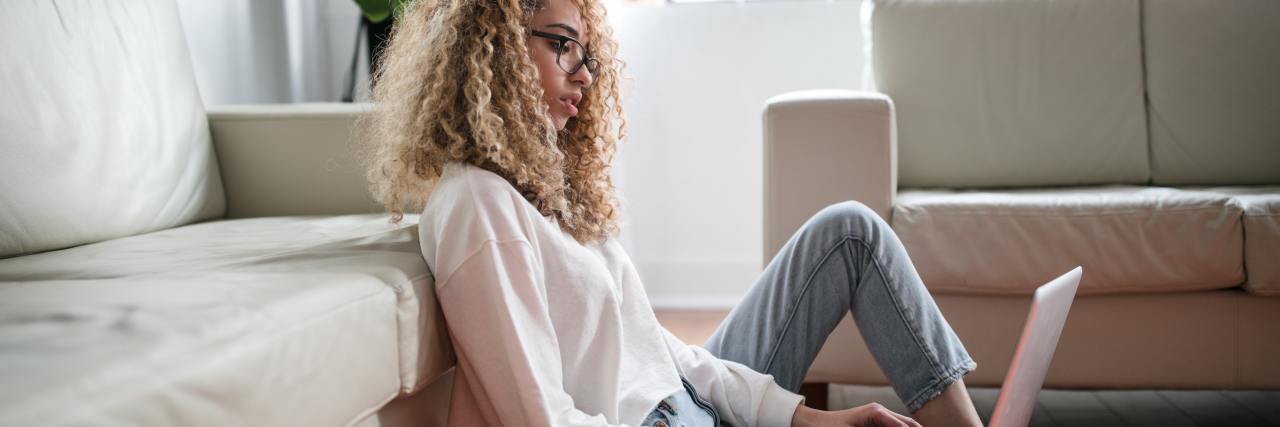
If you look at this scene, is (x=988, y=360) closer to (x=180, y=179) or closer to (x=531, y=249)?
(x=531, y=249)

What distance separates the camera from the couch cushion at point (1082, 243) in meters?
1.76

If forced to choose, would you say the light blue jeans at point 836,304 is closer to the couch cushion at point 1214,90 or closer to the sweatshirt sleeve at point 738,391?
the sweatshirt sleeve at point 738,391

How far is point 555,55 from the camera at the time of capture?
118 centimetres

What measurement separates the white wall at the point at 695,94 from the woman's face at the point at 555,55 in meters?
1.79

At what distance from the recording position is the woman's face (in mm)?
1167

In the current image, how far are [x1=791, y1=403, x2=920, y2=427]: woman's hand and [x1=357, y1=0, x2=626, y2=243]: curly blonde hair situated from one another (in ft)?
0.96

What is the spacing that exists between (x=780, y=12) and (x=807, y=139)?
1314 millimetres

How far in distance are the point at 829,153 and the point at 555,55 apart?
0.82 meters

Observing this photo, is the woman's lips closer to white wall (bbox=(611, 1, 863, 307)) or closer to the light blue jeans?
the light blue jeans

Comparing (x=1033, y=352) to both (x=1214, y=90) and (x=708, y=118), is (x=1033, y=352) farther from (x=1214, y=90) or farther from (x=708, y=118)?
(x=708, y=118)

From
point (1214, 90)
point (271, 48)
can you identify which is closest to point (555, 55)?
point (1214, 90)

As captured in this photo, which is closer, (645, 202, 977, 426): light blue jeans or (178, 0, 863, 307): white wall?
(645, 202, 977, 426): light blue jeans

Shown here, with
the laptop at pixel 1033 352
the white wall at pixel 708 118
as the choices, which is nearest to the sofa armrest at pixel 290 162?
the laptop at pixel 1033 352

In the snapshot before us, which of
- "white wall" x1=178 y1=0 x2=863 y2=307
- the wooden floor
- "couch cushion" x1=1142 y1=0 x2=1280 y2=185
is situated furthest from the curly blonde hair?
"white wall" x1=178 y1=0 x2=863 y2=307
